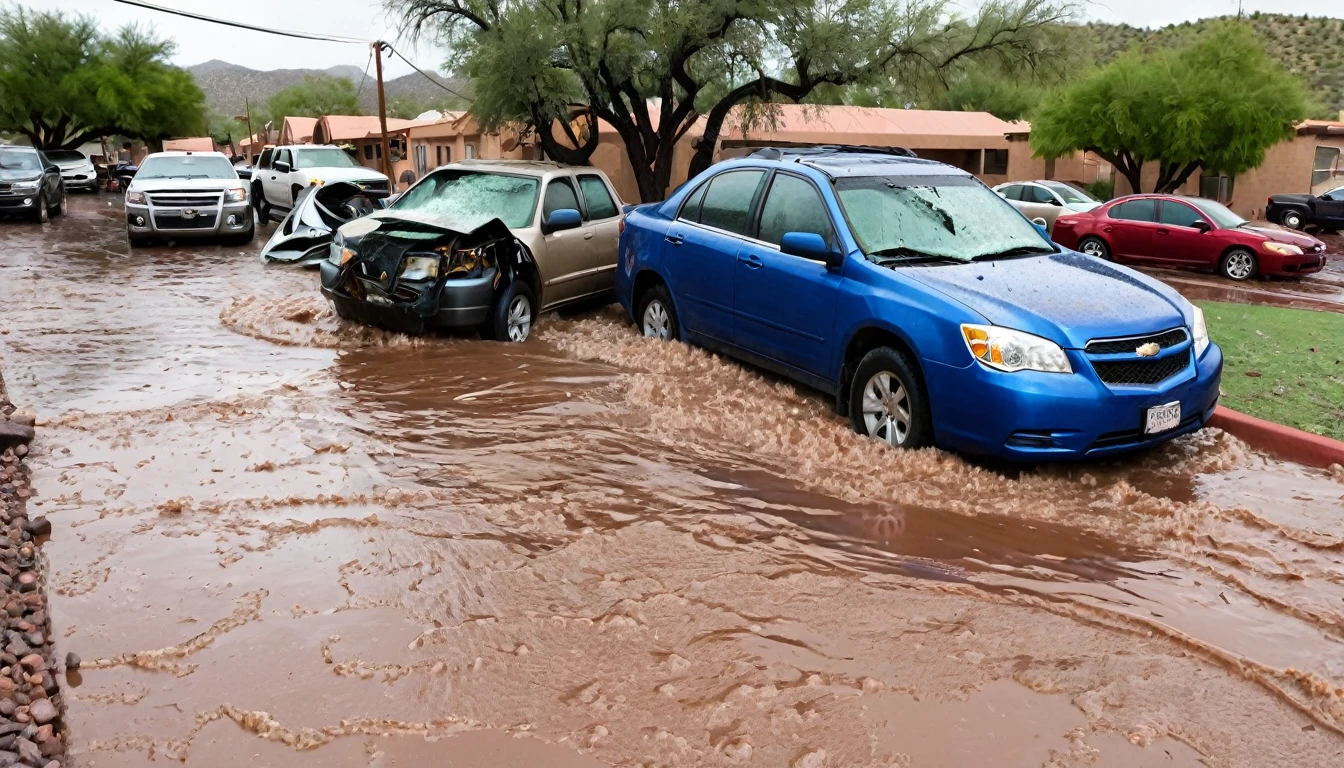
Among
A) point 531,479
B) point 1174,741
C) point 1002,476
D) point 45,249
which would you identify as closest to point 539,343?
point 531,479

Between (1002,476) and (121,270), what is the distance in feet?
41.8

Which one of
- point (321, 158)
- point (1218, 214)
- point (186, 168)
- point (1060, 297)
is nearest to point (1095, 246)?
point (1218, 214)

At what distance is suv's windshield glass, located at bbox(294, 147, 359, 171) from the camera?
2133 cm

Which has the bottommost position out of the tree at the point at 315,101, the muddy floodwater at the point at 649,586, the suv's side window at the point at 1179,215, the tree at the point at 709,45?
the muddy floodwater at the point at 649,586

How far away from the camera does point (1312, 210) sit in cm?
2497

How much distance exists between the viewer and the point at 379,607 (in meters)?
4.24

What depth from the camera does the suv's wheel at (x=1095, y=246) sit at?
18328mm

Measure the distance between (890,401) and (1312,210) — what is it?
940 inches

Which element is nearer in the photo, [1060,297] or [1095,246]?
[1060,297]

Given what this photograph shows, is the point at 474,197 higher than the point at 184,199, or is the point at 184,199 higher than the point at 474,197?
the point at 474,197

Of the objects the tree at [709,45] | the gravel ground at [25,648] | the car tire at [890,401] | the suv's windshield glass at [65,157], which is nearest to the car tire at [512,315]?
the car tire at [890,401]

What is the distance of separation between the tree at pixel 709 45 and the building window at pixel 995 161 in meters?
19.1

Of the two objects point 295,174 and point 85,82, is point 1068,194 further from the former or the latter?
point 85,82

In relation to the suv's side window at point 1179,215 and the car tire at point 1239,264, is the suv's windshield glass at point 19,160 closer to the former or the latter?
the suv's side window at point 1179,215
